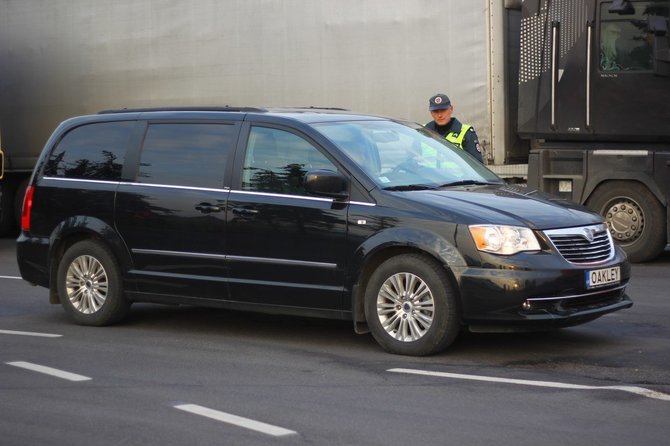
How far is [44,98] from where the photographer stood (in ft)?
65.8

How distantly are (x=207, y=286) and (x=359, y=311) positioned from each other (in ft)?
4.17

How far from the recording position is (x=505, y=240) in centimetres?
801

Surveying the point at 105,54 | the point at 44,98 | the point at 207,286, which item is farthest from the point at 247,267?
the point at 44,98

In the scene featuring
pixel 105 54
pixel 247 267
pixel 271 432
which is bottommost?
pixel 271 432

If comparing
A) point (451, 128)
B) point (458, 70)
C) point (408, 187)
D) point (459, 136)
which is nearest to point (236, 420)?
point (408, 187)

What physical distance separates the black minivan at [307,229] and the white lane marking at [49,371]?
145cm

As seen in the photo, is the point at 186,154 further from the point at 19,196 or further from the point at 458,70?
the point at 19,196

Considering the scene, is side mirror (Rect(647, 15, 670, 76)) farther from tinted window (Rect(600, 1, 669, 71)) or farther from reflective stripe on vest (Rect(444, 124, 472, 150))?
reflective stripe on vest (Rect(444, 124, 472, 150))

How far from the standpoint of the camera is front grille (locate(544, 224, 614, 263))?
320 inches

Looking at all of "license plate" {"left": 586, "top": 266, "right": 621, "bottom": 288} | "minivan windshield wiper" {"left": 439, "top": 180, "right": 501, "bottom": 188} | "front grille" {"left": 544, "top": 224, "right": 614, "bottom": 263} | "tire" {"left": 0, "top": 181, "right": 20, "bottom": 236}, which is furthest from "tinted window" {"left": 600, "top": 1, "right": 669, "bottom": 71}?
"tire" {"left": 0, "top": 181, "right": 20, "bottom": 236}

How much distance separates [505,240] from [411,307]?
30.1 inches

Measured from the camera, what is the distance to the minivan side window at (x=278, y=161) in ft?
29.0

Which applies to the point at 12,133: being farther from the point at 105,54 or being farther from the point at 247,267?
the point at 247,267

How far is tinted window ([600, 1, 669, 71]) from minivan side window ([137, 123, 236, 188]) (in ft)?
19.6
